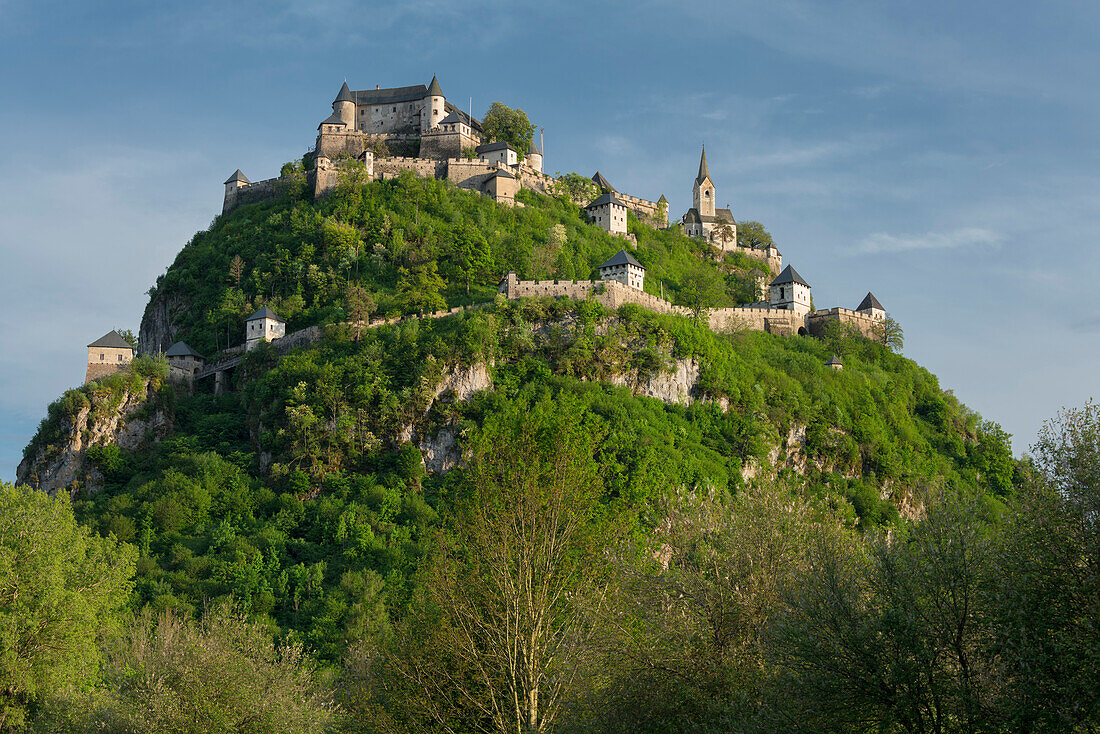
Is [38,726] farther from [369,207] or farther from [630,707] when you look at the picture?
[369,207]

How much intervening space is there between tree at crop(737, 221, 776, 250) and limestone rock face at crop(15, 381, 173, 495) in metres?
70.2

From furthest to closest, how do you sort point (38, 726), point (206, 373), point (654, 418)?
point (206, 373)
point (654, 418)
point (38, 726)

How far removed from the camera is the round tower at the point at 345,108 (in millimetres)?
112262

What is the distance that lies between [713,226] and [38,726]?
323ft

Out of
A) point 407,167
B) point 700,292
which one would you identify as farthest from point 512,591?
point 407,167

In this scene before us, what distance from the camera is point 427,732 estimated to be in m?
26.7

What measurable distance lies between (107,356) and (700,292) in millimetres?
51758

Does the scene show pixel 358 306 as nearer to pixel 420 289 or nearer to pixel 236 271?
pixel 420 289

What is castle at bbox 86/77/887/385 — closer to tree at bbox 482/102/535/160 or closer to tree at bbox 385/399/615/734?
tree at bbox 482/102/535/160

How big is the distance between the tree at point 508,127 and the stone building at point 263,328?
3741 cm

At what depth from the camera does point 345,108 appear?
11294 centimetres

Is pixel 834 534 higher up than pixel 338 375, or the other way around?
pixel 338 375

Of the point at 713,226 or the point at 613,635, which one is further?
the point at 713,226

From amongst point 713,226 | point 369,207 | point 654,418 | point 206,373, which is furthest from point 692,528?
point 713,226
